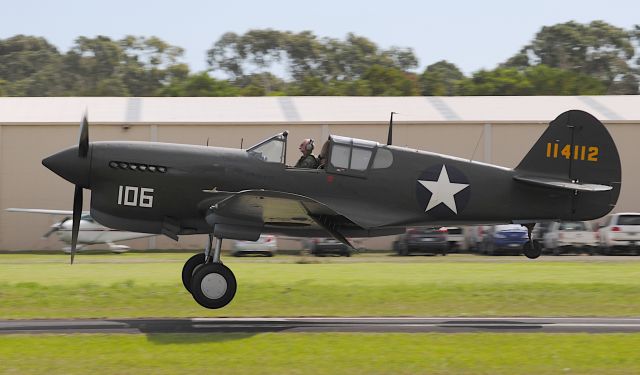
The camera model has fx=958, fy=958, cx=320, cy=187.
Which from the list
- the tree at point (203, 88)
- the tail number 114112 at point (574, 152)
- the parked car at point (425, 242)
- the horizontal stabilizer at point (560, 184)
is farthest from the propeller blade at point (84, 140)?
the tree at point (203, 88)

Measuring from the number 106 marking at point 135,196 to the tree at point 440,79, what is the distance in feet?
244

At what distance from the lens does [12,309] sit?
54.4ft

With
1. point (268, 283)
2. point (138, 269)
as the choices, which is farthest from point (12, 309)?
point (138, 269)

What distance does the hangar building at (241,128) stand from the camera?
41.4 m

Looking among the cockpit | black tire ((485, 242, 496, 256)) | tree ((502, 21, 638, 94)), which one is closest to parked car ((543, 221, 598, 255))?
black tire ((485, 242, 496, 256))

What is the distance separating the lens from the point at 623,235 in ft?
124

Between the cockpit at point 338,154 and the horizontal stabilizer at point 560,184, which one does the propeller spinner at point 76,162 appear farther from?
the horizontal stabilizer at point 560,184

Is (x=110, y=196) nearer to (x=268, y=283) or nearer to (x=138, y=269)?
(x=268, y=283)

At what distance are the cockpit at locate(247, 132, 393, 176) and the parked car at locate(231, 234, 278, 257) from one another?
747 inches

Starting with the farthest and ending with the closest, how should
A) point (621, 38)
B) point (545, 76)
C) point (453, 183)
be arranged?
point (621, 38), point (545, 76), point (453, 183)

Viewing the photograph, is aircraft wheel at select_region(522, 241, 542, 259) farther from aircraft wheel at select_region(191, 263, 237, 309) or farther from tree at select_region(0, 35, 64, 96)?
tree at select_region(0, 35, 64, 96)

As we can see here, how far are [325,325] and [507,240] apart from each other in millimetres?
23029

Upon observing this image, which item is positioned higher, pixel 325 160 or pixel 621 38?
pixel 621 38

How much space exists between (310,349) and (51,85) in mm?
111982
